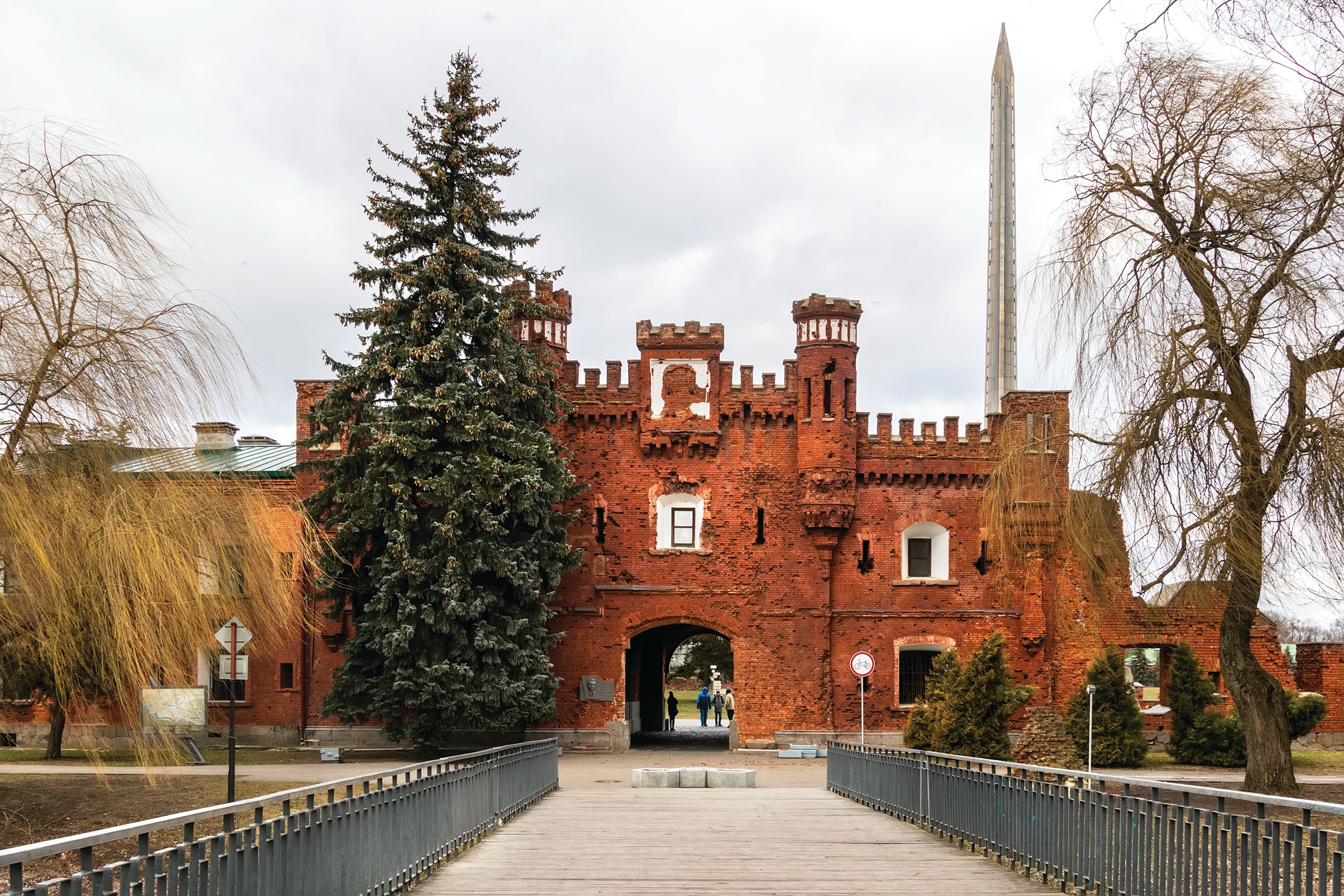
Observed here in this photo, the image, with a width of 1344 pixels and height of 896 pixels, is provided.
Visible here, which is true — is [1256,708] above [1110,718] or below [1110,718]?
above

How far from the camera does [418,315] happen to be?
92.4ft

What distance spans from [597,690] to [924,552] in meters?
9.40

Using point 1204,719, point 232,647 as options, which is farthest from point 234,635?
point 1204,719

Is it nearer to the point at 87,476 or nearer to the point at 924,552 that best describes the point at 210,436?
the point at 87,476

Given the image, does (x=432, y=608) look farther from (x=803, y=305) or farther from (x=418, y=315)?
(x=803, y=305)

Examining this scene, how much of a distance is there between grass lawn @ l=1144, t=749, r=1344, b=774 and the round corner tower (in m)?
9.32

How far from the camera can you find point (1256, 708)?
19156 mm

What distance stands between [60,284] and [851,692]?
80.5 ft

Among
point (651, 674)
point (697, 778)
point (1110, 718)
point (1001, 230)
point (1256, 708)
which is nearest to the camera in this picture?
point (1256, 708)

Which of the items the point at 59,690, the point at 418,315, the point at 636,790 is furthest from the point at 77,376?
the point at 418,315

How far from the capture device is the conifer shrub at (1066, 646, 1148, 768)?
29359 mm

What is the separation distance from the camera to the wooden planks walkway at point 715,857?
1080cm

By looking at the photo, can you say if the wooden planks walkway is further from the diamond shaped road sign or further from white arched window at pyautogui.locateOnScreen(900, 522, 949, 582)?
white arched window at pyautogui.locateOnScreen(900, 522, 949, 582)

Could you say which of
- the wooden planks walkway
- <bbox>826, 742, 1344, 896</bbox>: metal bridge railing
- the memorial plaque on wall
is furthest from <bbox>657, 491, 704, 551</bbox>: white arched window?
<bbox>826, 742, 1344, 896</bbox>: metal bridge railing
